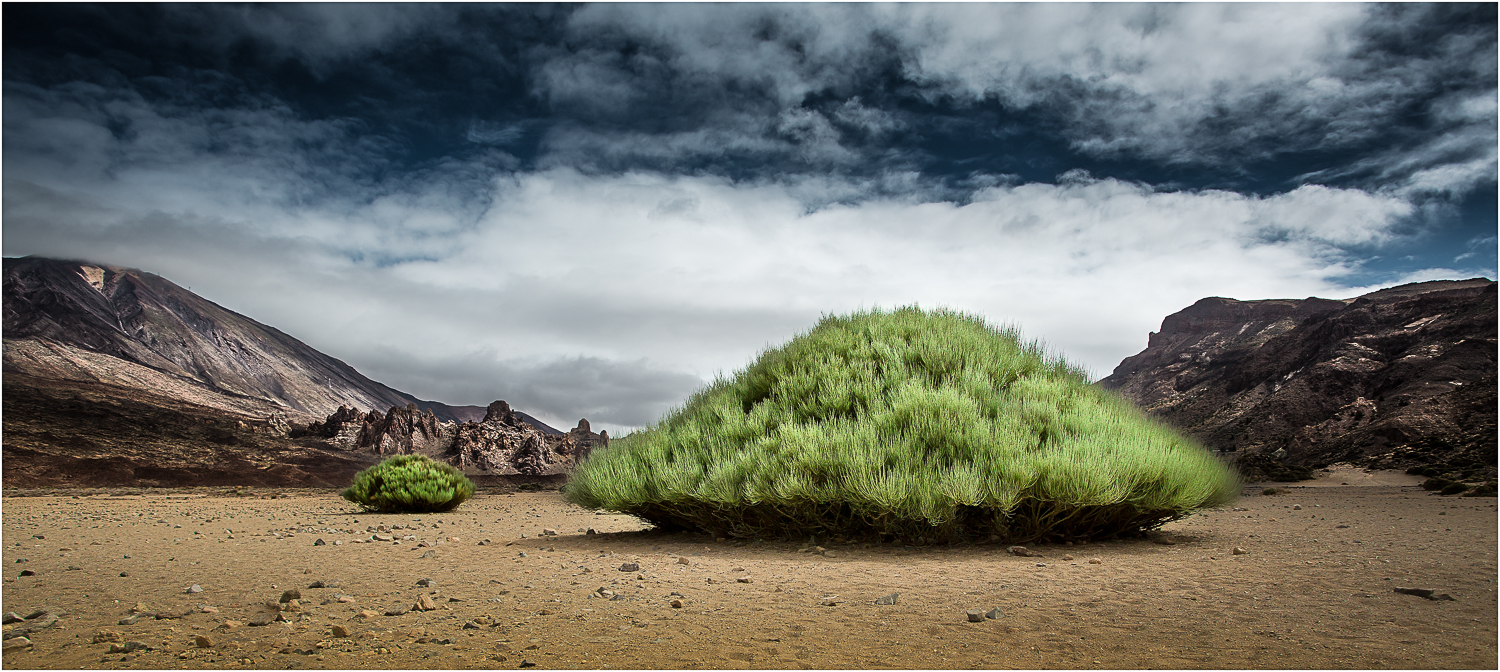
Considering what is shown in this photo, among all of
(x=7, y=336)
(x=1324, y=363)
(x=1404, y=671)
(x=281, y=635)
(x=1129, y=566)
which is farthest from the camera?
(x=7, y=336)

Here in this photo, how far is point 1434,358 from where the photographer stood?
50969mm

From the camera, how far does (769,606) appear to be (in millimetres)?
4430

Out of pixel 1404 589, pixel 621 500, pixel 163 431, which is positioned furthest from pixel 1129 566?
pixel 163 431

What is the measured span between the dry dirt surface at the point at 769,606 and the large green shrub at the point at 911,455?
1.27ft

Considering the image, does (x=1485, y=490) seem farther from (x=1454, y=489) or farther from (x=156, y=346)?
(x=156, y=346)

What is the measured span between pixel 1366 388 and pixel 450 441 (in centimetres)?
6910

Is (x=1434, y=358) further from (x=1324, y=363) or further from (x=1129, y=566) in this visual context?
(x=1129, y=566)

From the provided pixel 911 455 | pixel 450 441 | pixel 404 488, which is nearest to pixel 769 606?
pixel 911 455

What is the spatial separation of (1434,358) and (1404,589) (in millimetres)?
65256

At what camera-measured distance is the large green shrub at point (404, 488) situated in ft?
53.9

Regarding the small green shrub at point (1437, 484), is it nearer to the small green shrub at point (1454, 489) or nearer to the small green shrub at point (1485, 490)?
the small green shrub at point (1454, 489)

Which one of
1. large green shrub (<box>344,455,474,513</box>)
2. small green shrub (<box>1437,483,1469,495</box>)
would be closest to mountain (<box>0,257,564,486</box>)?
large green shrub (<box>344,455,474,513</box>)

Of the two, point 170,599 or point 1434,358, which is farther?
point 1434,358

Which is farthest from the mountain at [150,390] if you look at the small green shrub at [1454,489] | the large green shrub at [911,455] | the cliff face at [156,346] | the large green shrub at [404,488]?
the small green shrub at [1454,489]
